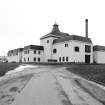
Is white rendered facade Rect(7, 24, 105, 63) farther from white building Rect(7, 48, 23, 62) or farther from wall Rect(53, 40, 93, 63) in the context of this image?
white building Rect(7, 48, 23, 62)

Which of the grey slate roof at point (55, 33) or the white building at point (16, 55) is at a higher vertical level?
the grey slate roof at point (55, 33)

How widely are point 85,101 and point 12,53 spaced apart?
81.1m

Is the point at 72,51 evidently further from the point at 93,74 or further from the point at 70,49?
the point at 93,74

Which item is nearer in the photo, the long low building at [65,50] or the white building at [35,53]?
the long low building at [65,50]

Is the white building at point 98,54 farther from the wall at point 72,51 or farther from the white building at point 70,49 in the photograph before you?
the wall at point 72,51

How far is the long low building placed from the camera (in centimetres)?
5323

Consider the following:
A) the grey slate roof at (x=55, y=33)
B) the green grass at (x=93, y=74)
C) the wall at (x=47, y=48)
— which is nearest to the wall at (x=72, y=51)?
the wall at (x=47, y=48)

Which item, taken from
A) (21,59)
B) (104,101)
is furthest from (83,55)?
(104,101)

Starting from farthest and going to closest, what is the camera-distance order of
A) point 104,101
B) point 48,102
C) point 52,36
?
point 52,36, point 104,101, point 48,102

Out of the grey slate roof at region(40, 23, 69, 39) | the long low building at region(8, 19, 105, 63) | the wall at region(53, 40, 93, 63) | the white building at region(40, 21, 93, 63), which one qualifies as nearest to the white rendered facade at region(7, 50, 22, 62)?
the long low building at region(8, 19, 105, 63)

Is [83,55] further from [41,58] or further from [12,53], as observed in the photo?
[12,53]

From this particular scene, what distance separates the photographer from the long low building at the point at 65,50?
53.2 metres

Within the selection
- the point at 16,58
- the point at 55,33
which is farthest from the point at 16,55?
the point at 55,33

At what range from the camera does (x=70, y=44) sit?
5281 centimetres
